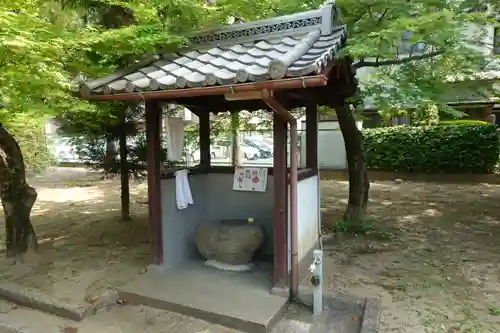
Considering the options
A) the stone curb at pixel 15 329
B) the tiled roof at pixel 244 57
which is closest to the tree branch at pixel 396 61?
the tiled roof at pixel 244 57

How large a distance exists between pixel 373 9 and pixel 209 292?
4790 mm

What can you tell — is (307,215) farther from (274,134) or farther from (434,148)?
(434,148)

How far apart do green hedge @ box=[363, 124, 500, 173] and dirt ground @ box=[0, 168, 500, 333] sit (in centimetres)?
326

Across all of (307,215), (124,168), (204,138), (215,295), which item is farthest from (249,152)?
(215,295)

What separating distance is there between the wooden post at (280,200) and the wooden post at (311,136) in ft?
5.09

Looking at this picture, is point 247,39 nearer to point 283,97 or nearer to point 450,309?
point 283,97

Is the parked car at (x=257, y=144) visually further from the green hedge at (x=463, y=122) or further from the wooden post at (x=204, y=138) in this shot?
the wooden post at (x=204, y=138)

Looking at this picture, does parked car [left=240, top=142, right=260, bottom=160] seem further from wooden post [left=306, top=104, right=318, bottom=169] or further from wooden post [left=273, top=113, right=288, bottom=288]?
wooden post [left=273, top=113, right=288, bottom=288]

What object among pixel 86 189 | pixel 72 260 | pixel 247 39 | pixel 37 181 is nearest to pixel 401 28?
pixel 247 39

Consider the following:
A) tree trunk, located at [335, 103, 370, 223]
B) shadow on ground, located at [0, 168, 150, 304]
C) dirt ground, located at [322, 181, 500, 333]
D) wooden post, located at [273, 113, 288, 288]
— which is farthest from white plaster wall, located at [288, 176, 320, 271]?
shadow on ground, located at [0, 168, 150, 304]

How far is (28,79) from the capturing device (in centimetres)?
472

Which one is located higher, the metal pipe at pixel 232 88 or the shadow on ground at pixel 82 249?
the metal pipe at pixel 232 88

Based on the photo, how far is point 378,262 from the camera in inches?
246

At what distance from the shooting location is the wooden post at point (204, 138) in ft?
22.7
